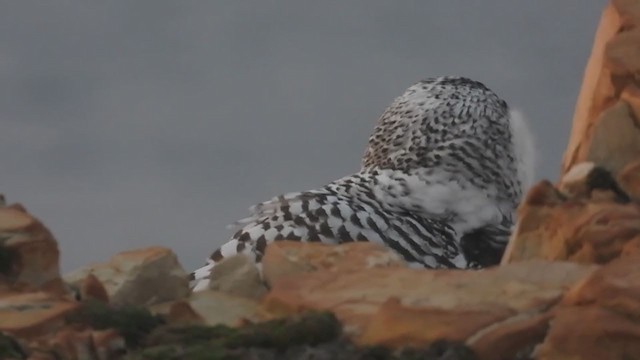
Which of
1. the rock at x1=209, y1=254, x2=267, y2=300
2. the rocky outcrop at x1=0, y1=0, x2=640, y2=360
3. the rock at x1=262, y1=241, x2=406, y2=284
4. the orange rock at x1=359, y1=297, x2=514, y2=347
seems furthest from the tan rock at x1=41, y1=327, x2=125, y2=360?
the rock at x1=262, y1=241, x2=406, y2=284

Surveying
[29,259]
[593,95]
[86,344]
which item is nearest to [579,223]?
[593,95]

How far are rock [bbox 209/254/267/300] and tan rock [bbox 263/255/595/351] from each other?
13.5 inches

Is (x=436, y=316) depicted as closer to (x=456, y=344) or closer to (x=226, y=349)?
(x=456, y=344)

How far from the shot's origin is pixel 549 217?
6500 mm

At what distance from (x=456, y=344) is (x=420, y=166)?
7.46 m

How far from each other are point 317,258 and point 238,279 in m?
0.36

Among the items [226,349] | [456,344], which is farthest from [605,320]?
[226,349]

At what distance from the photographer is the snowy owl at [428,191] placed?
10781 millimetres

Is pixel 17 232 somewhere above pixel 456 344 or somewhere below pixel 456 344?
above

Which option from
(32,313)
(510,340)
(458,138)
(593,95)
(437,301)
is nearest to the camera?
(510,340)

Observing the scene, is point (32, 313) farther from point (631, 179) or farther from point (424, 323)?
point (631, 179)

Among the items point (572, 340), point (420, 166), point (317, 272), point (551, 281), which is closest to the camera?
point (572, 340)

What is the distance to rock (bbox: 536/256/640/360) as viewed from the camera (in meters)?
5.20

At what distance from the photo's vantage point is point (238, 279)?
6.60m
